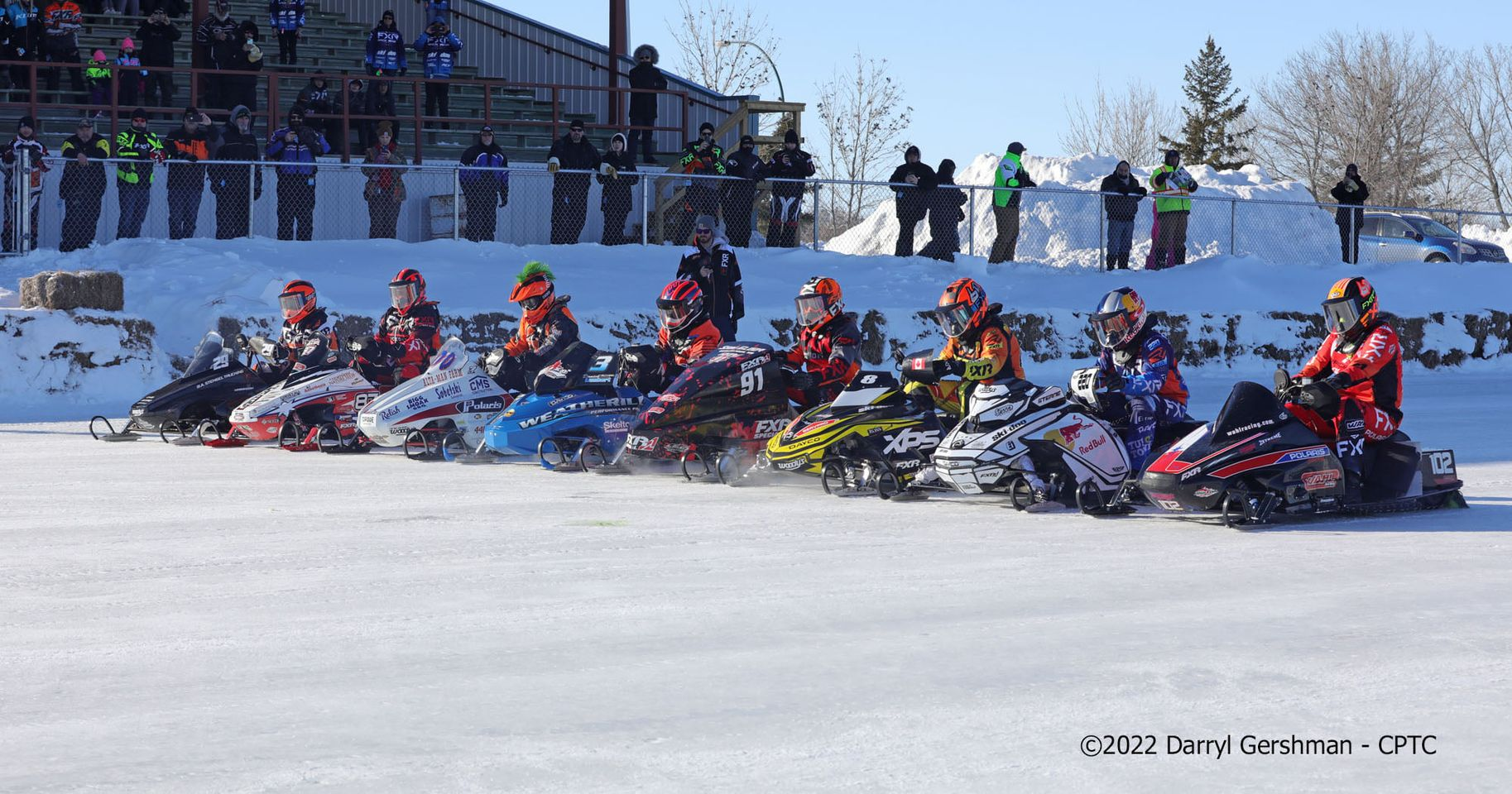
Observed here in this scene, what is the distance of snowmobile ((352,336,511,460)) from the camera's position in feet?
46.0

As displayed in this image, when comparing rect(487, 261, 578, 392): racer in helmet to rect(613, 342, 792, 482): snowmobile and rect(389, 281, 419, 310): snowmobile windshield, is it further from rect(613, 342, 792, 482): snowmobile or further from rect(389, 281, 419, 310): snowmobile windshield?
rect(613, 342, 792, 482): snowmobile

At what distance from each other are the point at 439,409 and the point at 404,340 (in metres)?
1.64

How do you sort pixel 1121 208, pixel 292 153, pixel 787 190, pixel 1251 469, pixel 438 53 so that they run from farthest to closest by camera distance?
pixel 438 53 → pixel 1121 208 → pixel 787 190 → pixel 292 153 → pixel 1251 469

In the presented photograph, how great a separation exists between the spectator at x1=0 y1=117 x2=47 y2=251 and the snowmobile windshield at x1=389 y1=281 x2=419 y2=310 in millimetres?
8076

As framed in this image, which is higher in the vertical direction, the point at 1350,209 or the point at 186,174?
the point at 1350,209

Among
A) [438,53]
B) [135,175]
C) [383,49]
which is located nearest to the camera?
[135,175]

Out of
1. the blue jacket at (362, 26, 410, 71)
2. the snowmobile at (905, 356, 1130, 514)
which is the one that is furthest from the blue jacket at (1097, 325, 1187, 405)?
the blue jacket at (362, 26, 410, 71)

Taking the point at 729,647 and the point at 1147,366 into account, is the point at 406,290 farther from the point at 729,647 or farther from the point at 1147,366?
the point at 729,647

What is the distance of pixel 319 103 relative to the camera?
78.9 ft

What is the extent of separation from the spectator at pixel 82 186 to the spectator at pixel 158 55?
2.95 m

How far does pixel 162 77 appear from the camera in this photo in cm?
2466

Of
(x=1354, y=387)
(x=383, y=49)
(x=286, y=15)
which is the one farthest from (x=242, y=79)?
(x=1354, y=387)

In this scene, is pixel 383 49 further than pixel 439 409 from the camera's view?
Yes

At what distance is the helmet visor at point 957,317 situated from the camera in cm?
1151
